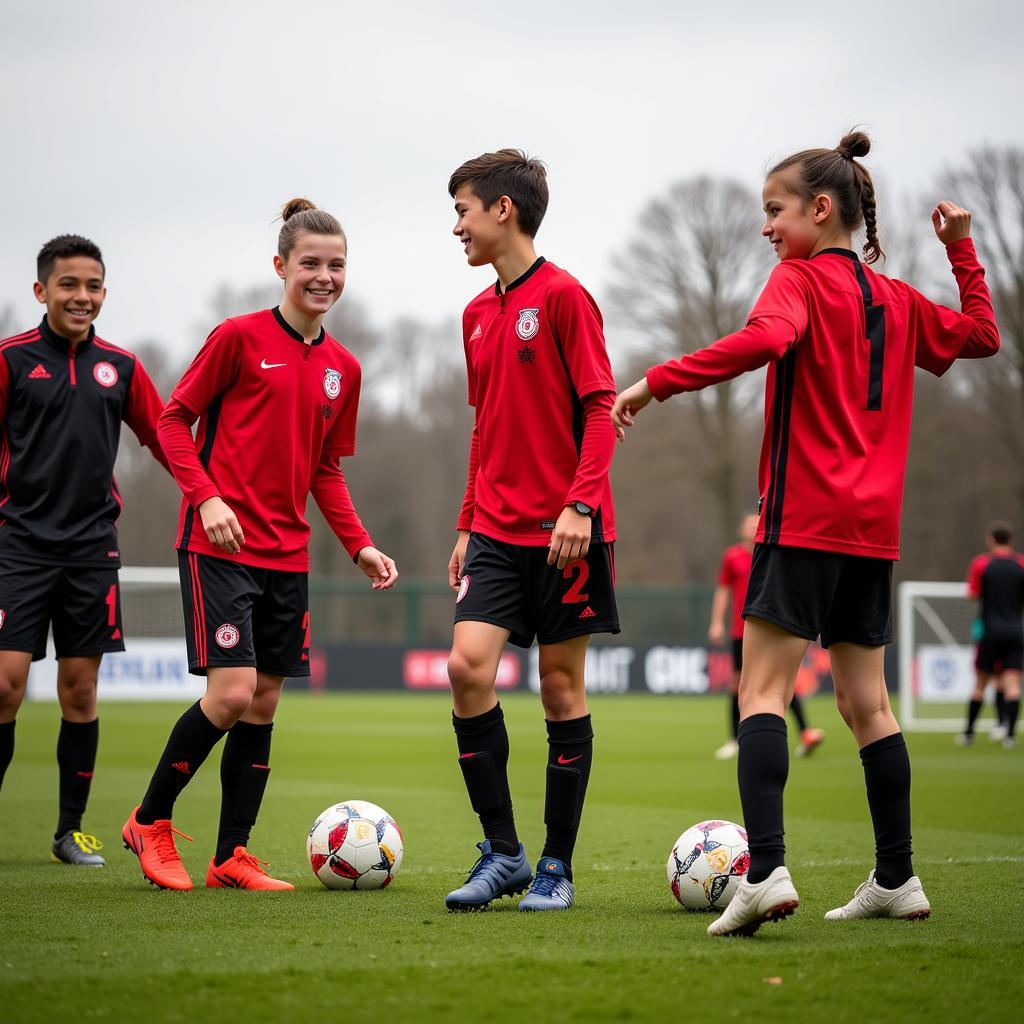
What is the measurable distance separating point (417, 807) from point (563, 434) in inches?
191

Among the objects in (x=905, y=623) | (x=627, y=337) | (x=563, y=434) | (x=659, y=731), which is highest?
(x=627, y=337)

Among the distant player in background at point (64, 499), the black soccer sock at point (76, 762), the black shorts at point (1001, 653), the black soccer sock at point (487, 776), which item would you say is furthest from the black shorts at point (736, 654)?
the black soccer sock at point (487, 776)

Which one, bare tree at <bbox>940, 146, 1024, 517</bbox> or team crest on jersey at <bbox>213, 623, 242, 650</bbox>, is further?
bare tree at <bbox>940, 146, 1024, 517</bbox>

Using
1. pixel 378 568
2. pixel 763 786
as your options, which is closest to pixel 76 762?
pixel 378 568

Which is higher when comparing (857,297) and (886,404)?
(857,297)

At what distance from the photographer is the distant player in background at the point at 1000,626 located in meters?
15.6

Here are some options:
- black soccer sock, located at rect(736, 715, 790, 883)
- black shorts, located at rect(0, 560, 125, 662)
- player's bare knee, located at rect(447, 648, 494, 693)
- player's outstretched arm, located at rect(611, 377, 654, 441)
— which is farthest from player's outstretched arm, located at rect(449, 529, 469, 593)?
black shorts, located at rect(0, 560, 125, 662)

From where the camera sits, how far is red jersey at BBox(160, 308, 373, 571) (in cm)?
534

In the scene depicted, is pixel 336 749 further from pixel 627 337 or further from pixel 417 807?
pixel 627 337

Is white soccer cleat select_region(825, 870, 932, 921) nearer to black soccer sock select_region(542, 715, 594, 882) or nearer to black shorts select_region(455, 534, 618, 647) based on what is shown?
black soccer sock select_region(542, 715, 594, 882)

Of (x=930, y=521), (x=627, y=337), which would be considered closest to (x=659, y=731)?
(x=627, y=337)

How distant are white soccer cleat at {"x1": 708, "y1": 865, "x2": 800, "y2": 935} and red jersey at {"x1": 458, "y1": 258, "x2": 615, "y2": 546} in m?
1.30

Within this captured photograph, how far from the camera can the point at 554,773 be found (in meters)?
4.99

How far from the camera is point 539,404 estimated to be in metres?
4.91
